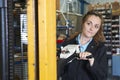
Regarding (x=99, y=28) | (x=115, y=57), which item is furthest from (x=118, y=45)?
(x=99, y=28)

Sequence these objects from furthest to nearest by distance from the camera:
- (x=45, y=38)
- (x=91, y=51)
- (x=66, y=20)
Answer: (x=66, y=20)
(x=91, y=51)
(x=45, y=38)

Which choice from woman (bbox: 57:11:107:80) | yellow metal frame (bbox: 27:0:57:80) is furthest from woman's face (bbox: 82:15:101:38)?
yellow metal frame (bbox: 27:0:57:80)

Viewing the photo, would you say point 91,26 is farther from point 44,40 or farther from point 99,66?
point 44,40

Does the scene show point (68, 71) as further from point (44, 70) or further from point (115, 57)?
point (115, 57)

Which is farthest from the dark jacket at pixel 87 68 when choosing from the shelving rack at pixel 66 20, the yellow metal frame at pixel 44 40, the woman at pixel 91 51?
the yellow metal frame at pixel 44 40

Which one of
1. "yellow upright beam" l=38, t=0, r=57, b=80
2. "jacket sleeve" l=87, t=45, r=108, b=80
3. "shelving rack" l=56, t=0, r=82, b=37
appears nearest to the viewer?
"yellow upright beam" l=38, t=0, r=57, b=80

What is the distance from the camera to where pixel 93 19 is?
4.42 ft

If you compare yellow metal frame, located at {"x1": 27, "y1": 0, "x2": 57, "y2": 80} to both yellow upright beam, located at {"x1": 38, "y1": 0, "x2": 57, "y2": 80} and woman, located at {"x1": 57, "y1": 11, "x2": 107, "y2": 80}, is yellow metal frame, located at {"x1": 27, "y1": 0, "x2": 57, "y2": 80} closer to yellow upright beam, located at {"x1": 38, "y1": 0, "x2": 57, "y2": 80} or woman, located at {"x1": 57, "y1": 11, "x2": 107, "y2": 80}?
yellow upright beam, located at {"x1": 38, "y1": 0, "x2": 57, "y2": 80}

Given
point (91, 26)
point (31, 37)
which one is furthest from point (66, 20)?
point (31, 37)

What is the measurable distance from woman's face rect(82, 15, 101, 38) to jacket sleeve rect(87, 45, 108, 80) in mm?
86

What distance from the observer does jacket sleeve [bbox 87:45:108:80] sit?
4.17ft

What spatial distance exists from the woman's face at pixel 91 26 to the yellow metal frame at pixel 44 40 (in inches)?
23.9

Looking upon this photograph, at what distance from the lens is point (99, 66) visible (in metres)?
1.29

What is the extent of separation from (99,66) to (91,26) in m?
0.21
